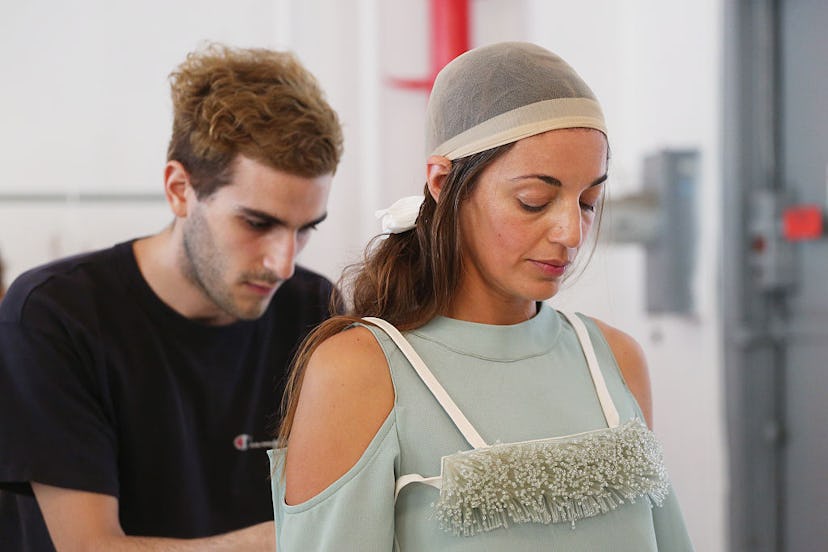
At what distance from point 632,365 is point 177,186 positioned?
0.82m

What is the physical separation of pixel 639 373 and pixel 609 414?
0.44 ft

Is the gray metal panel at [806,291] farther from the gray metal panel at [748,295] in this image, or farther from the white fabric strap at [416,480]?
the white fabric strap at [416,480]

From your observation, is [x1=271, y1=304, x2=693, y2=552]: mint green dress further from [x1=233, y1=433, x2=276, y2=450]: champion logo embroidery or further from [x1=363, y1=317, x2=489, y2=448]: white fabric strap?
[x1=233, y1=433, x2=276, y2=450]: champion logo embroidery

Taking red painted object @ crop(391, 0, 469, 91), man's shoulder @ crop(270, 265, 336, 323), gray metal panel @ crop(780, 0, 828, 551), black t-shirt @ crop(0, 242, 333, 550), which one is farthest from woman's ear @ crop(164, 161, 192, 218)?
gray metal panel @ crop(780, 0, 828, 551)

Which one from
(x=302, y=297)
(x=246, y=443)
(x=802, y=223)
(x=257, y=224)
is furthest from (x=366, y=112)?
(x=802, y=223)

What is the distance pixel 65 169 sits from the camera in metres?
2.27

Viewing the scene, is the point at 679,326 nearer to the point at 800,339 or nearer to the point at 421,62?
the point at 800,339

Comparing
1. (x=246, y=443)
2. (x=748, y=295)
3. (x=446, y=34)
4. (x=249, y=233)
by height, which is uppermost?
(x=446, y=34)

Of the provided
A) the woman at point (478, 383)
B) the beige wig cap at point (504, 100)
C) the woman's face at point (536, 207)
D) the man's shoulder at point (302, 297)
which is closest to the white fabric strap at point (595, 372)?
the woman at point (478, 383)

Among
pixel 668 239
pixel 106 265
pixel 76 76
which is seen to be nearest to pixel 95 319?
pixel 106 265

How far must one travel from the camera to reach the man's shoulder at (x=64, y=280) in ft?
4.73

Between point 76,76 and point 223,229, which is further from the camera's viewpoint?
point 76,76

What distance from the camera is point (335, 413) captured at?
978 millimetres

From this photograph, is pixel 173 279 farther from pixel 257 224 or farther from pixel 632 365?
pixel 632 365
